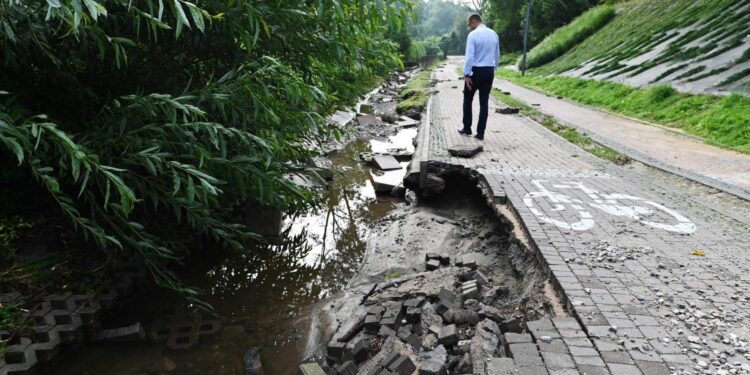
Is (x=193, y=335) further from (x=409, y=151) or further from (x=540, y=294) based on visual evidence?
(x=409, y=151)

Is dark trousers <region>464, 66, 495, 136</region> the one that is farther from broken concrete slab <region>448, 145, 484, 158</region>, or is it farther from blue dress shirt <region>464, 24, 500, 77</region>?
broken concrete slab <region>448, 145, 484, 158</region>

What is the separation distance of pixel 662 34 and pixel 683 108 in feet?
32.5

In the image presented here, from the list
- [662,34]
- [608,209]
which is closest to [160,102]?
[608,209]

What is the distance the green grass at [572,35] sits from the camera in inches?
1195

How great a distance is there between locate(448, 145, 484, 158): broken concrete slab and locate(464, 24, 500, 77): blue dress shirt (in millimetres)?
1392

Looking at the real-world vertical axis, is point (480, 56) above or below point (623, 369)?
above

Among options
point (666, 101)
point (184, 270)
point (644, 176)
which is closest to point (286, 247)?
point (184, 270)

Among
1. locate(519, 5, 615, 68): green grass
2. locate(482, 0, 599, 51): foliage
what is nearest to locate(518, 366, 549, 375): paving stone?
locate(519, 5, 615, 68): green grass

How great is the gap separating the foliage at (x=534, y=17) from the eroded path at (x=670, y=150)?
34523mm

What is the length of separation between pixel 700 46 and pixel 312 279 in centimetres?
1643

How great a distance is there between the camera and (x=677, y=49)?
1619cm

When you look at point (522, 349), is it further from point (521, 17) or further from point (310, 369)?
point (521, 17)

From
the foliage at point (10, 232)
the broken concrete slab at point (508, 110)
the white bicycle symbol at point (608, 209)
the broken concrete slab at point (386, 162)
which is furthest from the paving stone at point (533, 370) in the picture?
the broken concrete slab at point (508, 110)

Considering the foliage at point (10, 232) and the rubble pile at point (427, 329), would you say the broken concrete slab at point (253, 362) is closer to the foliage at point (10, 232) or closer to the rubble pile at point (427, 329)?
the rubble pile at point (427, 329)
